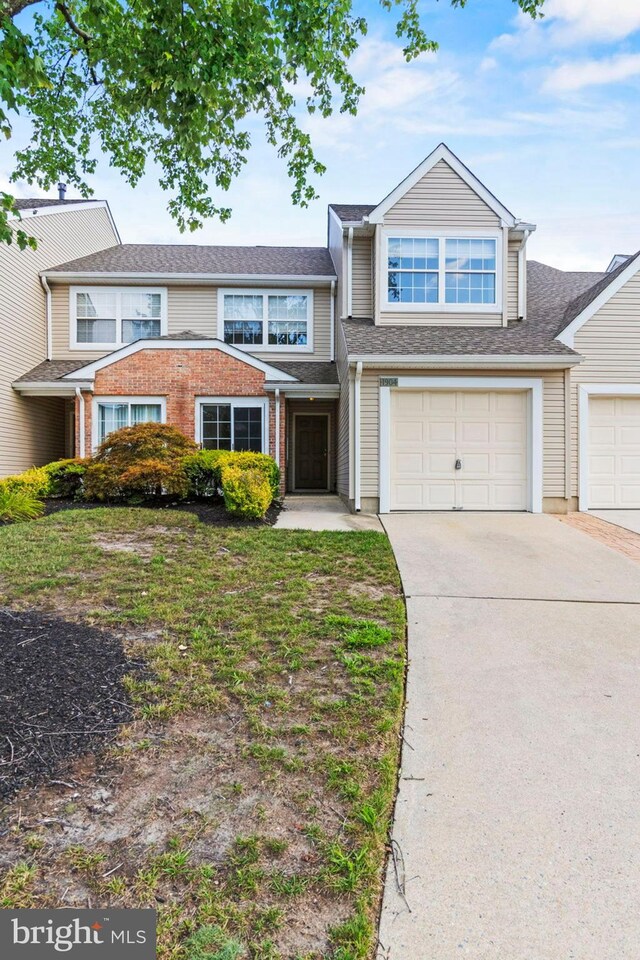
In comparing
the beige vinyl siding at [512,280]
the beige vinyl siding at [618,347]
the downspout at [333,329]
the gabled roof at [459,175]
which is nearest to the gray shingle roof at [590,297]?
the beige vinyl siding at [618,347]

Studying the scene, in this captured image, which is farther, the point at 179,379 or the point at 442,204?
the point at 179,379

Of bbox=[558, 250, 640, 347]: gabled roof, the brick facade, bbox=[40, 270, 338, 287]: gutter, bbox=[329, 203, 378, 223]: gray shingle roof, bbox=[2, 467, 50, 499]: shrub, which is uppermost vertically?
bbox=[329, 203, 378, 223]: gray shingle roof

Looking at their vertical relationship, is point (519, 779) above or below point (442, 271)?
below

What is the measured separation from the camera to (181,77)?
4.36 meters

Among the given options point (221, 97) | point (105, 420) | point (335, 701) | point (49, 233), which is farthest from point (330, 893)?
point (49, 233)

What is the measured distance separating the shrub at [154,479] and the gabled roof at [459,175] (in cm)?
665

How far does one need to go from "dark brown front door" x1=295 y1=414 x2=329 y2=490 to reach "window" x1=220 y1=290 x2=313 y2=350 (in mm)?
2259

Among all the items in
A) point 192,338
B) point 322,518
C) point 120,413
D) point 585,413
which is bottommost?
point 322,518

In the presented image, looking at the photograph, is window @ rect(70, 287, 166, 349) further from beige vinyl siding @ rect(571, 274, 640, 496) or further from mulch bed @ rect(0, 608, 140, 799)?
mulch bed @ rect(0, 608, 140, 799)

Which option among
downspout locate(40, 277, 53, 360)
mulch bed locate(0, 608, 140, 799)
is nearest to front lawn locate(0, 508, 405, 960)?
mulch bed locate(0, 608, 140, 799)

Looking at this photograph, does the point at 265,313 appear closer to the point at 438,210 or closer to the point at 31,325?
the point at 438,210

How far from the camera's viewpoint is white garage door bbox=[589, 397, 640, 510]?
1014 cm

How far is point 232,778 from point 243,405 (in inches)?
410

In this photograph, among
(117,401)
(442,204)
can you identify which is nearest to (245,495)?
(117,401)
